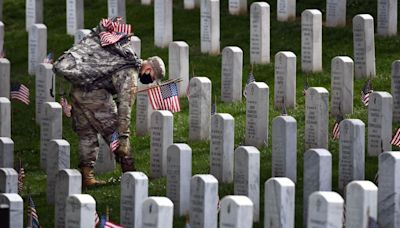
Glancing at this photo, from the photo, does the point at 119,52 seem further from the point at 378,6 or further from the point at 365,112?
the point at 378,6

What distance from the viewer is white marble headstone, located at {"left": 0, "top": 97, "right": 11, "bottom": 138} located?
83.5 ft

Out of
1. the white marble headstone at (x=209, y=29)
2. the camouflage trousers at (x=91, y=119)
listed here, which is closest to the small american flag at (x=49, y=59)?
the white marble headstone at (x=209, y=29)

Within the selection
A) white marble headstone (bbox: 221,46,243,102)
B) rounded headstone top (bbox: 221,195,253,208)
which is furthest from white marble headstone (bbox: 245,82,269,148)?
rounded headstone top (bbox: 221,195,253,208)

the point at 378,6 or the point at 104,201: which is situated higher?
the point at 378,6

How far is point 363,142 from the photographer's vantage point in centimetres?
2222

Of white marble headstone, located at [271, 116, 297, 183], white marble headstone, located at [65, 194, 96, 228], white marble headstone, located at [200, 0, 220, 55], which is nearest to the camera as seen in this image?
white marble headstone, located at [65, 194, 96, 228]

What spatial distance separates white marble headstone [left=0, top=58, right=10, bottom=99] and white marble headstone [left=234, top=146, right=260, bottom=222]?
6.80 m

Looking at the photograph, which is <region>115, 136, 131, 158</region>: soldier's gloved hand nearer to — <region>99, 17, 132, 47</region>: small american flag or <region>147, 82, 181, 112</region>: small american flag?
<region>99, 17, 132, 47</region>: small american flag

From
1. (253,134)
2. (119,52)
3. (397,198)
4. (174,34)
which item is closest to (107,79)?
(119,52)

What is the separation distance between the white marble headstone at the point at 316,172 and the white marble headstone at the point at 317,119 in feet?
9.57

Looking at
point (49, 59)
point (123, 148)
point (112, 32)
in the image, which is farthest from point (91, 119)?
point (49, 59)

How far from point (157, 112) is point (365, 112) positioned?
119 inches

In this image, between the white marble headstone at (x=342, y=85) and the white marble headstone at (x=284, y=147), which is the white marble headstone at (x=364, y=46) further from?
the white marble headstone at (x=284, y=147)

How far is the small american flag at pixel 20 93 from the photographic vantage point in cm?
2733
